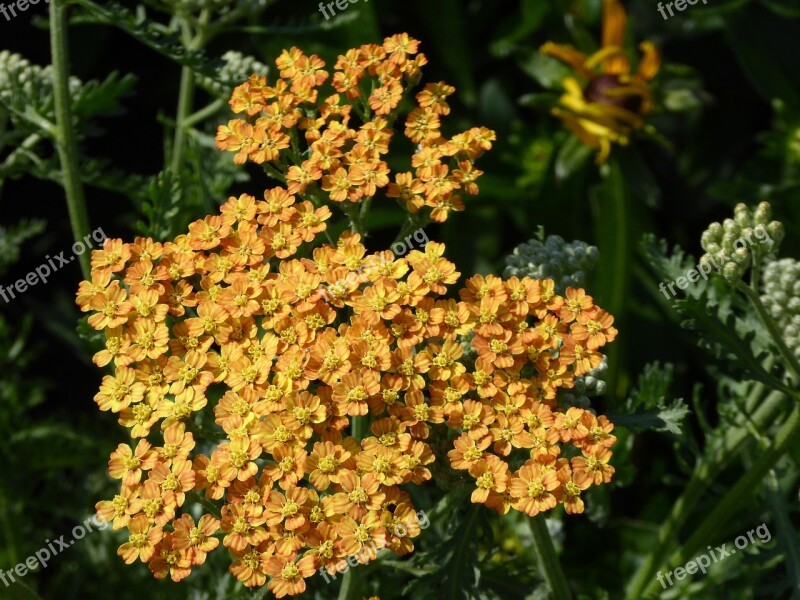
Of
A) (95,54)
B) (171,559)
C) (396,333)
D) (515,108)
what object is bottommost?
(515,108)

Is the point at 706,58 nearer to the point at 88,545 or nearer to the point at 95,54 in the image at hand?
the point at 95,54

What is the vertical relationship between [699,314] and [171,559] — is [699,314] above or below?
below

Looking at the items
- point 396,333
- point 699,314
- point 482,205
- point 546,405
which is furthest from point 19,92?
point 482,205

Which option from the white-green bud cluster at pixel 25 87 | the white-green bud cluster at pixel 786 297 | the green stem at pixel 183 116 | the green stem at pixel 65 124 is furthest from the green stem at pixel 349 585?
the white-green bud cluster at pixel 25 87

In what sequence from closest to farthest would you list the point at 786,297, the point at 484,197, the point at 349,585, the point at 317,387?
the point at 317,387
the point at 349,585
the point at 786,297
the point at 484,197

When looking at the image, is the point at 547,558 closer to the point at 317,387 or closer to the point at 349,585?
the point at 349,585

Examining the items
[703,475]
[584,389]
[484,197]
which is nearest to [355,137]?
[584,389]
